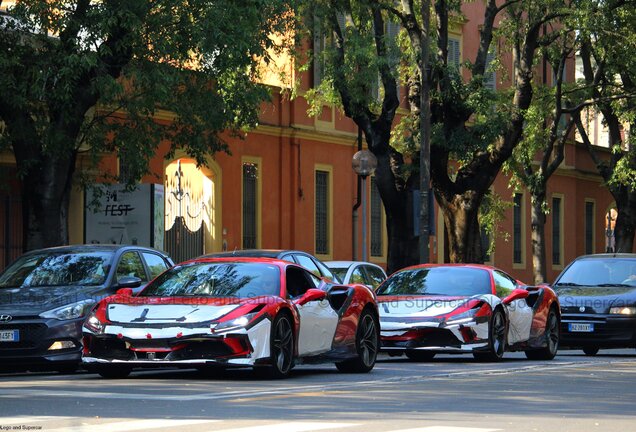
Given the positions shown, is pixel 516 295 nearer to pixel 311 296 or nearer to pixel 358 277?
pixel 358 277

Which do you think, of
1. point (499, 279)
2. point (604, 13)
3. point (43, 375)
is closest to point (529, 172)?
point (604, 13)

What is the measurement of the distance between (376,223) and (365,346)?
24965mm

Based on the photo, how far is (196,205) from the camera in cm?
3653

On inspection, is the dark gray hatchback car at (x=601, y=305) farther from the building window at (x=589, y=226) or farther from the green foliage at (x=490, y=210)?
the building window at (x=589, y=226)

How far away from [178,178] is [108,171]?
636 cm

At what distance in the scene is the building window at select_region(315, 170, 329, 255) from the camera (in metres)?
40.5

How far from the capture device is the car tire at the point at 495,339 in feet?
69.4

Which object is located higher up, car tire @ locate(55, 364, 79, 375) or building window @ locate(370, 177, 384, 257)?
building window @ locate(370, 177, 384, 257)

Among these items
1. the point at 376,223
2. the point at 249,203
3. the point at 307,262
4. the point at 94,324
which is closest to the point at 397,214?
the point at 249,203

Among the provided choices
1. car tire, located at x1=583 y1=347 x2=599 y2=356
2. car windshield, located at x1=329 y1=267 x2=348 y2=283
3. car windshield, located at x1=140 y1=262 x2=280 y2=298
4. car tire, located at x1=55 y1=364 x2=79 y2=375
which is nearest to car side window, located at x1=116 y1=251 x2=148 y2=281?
car tire, located at x1=55 y1=364 x2=79 y2=375

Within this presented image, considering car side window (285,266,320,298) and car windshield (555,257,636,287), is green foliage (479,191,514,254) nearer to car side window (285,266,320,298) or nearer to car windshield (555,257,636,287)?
car windshield (555,257,636,287)

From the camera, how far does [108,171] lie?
30.0 meters

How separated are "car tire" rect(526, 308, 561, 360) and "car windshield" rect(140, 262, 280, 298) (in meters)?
7.47

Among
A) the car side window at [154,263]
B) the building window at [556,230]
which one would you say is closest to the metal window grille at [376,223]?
the building window at [556,230]
